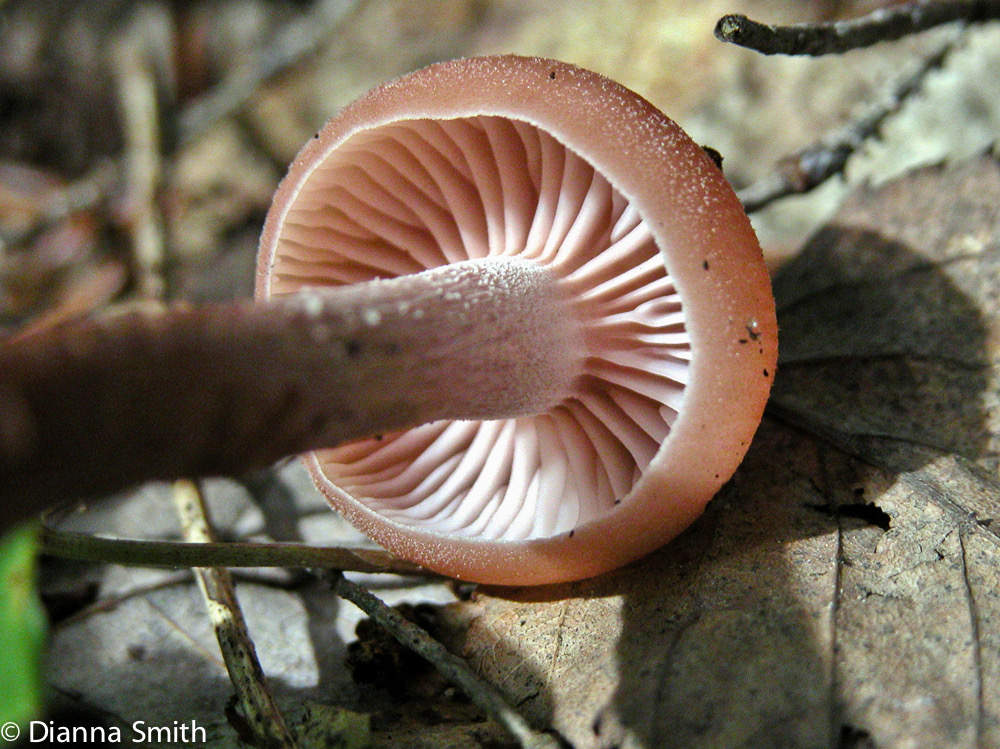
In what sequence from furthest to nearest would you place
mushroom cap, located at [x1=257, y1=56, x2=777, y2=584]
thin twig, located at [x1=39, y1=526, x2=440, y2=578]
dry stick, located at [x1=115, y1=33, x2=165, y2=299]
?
dry stick, located at [x1=115, y1=33, x2=165, y2=299] → thin twig, located at [x1=39, y1=526, x2=440, y2=578] → mushroom cap, located at [x1=257, y1=56, x2=777, y2=584]

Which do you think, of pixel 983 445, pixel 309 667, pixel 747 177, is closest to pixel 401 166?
pixel 309 667

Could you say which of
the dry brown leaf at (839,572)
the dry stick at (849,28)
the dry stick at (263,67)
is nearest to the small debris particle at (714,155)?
the dry stick at (849,28)

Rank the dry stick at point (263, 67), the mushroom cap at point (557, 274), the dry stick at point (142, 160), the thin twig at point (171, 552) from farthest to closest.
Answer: the dry stick at point (263, 67), the dry stick at point (142, 160), the thin twig at point (171, 552), the mushroom cap at point (557, 274)

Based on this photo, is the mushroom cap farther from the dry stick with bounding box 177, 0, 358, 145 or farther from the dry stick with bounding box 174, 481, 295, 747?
the dry stick with bounding box 177, 0, 358, 145

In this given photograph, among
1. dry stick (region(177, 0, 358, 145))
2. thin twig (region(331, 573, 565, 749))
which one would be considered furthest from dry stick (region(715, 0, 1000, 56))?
dry stick (region(177, 0, 358, 145))

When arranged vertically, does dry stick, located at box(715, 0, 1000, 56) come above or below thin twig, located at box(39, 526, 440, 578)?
above

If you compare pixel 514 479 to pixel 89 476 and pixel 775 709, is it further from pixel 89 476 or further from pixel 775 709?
pixel 89 476

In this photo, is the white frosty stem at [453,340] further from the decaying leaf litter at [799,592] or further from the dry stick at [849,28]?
the dry stick at [849,28]
